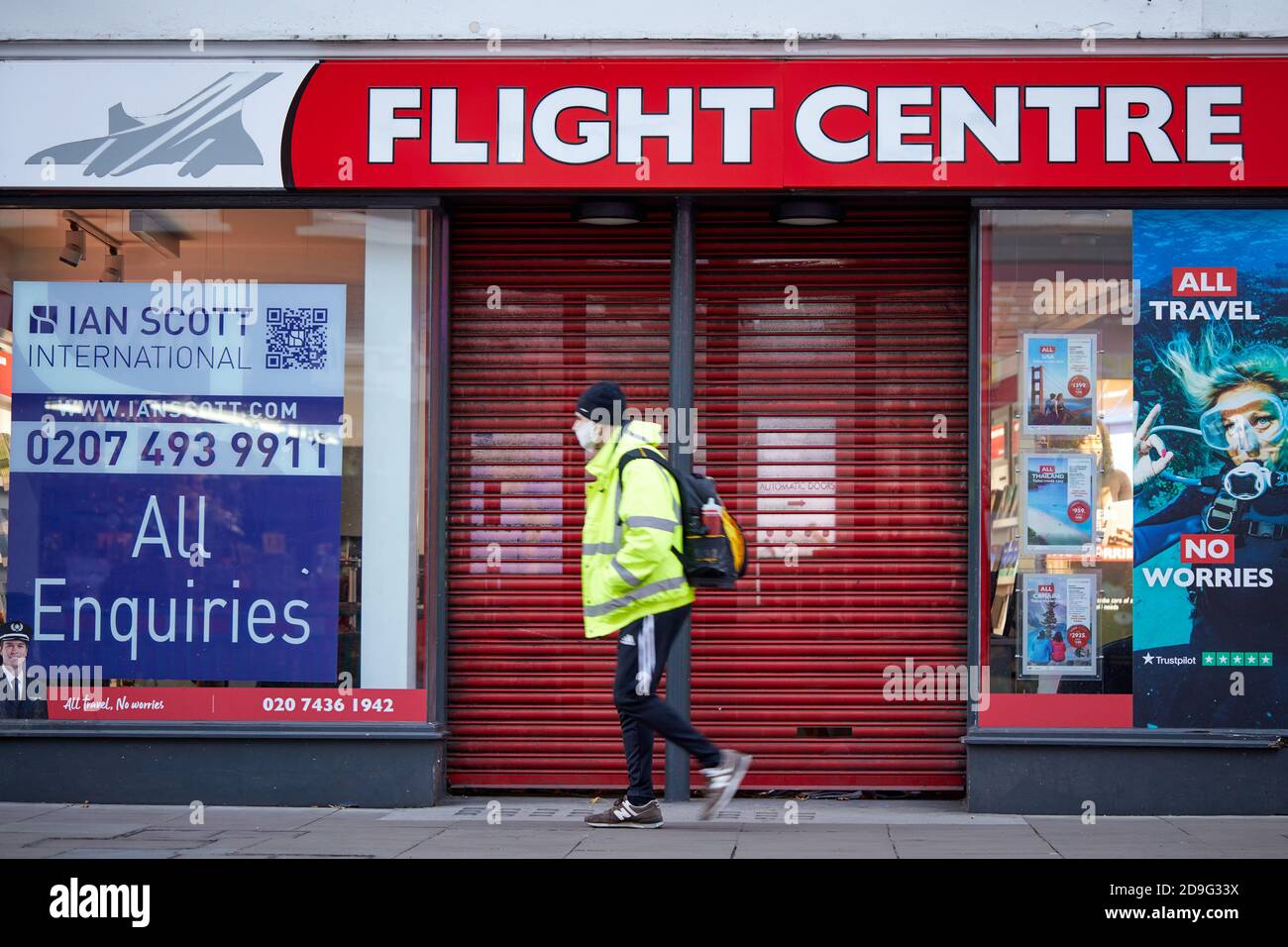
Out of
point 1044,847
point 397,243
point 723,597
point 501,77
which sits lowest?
point 1044,847

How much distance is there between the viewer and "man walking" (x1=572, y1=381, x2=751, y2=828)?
7309mm

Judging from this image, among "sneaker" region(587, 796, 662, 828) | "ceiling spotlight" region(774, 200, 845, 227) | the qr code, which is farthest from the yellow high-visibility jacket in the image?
the qr code

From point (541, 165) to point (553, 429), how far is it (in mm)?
1519

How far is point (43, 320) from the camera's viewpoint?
8898 mm

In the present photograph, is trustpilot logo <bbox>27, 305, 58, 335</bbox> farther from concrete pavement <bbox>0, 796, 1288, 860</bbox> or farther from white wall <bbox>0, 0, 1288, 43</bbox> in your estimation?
concrete pavement <bbox>0, 796, 1288, 860</bbox>

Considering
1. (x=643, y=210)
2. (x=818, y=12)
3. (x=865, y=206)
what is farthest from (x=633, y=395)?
(x=818, y=12)

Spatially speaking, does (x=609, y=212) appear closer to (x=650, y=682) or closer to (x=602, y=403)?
(x=602, y=403)

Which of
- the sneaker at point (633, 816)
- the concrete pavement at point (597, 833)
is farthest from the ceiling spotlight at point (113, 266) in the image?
the sneaker at point (633, 816)

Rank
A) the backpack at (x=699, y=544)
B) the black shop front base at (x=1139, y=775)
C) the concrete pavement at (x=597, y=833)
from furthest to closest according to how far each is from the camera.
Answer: the black shop front base at (x=1139, y=775) → the backpack at (x=699, y=544) → the concrete pavement at (x=597, y=833)

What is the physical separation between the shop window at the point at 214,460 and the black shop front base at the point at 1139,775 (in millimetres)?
3277

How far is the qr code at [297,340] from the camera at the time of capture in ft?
28.9

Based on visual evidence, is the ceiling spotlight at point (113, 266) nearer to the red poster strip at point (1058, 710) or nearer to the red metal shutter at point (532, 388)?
the red metal shutter at point (532, 388)

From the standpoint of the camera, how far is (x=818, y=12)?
8656 millimetres

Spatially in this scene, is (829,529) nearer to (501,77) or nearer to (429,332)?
(429,332)
